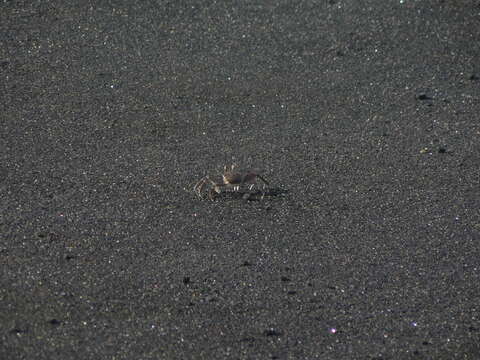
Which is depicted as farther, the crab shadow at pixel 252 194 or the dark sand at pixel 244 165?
the crab shadow at pixel 252 194

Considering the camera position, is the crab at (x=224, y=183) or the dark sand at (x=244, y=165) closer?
the dark sand at (x=244, y=165)

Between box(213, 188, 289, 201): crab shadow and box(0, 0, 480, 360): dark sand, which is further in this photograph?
box(213, 188, 289, 201): crab shadow

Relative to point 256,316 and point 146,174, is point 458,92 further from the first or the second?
point 256,316

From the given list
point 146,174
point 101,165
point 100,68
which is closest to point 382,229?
point 146,174

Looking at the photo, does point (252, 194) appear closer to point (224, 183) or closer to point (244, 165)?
point (224, 183)
